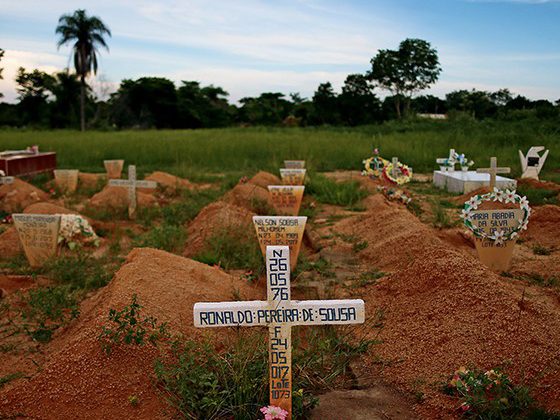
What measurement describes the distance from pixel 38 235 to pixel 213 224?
6.36ft

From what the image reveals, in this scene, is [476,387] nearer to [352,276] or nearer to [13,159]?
[352,276]

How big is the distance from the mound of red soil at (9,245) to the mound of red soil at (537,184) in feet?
27.2

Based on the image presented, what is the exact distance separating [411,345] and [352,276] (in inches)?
67.5

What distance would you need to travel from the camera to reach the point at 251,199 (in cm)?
836

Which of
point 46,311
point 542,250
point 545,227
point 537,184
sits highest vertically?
point 537,184

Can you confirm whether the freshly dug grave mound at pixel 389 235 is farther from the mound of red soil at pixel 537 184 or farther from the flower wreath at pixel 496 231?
the mound of red soil at pixel 537 184

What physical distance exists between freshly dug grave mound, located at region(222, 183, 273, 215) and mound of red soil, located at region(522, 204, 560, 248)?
3.34m

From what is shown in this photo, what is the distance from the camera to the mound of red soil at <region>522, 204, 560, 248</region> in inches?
263

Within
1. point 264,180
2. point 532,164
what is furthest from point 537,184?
point 264,180

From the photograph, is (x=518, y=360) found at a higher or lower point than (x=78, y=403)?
higher

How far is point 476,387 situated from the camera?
286 cm

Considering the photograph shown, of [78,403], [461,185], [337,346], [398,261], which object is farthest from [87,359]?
[461,185]

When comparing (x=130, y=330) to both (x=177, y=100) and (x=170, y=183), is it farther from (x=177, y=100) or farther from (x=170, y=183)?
(x=177, y=100)

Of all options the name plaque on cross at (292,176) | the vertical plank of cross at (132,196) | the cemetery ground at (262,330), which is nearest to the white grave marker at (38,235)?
the cemetery ground at (262,330)
